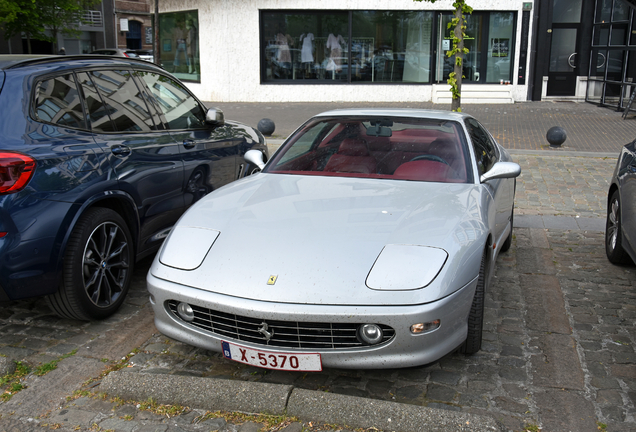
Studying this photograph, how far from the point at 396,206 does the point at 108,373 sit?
198 centimetres

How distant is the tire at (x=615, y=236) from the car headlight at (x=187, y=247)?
3.62 metres

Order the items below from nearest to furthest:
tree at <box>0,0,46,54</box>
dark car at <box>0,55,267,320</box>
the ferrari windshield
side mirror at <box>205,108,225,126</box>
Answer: dark car at <box>0,55,267,320</box> < the ferrari windshield < side mirror at <box>205,108,225,126</box> < tree at <box>0,0,46,54</box>

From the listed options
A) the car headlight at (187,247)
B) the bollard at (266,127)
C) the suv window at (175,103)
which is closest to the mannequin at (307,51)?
the bollard at (266,127)

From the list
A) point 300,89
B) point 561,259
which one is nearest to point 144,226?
point 561,259

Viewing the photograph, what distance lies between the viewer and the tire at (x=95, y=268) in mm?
3867

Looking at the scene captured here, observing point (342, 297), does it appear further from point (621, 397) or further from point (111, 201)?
point (111, 201)

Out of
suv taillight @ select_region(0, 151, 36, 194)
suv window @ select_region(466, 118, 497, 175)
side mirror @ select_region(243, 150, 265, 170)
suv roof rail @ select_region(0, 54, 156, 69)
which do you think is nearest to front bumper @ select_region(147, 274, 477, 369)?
suv taillight @ select_region(0, 151, 36, 194)

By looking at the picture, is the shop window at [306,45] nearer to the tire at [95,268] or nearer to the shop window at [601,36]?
the shop window at [601,36]

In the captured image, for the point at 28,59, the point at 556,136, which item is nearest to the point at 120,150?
the point at 28,59

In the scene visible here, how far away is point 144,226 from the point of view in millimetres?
4609

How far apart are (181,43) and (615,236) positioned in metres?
20.5

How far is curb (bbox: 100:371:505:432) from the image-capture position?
2.84 meters

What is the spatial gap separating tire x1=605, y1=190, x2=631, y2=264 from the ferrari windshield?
1.83 metres

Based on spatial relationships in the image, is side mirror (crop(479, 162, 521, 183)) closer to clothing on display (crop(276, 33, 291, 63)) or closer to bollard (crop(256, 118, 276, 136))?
bollard (crop(256, 118, 276, 136))
